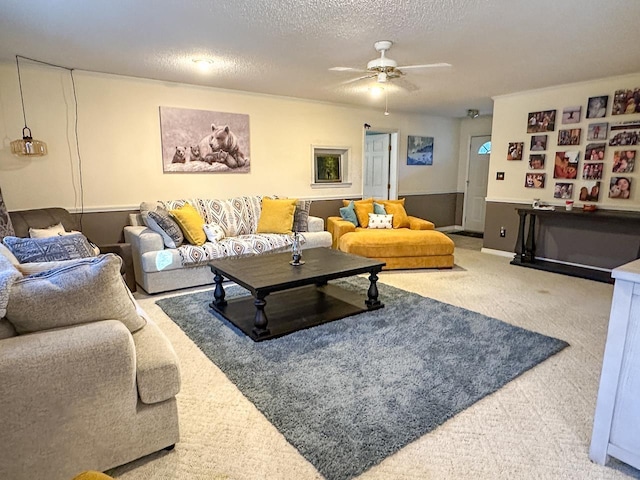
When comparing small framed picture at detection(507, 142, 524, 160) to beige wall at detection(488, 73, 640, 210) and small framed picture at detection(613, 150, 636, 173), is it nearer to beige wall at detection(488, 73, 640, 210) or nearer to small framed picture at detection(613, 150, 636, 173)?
beige wall at detection(488, 73, 640, 210)

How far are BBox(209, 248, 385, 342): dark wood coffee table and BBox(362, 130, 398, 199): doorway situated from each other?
11.4ft

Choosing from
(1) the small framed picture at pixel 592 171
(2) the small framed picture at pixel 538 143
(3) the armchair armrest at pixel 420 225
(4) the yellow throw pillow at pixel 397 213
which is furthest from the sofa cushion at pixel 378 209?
(1) the small framed picture at pixel 592 171

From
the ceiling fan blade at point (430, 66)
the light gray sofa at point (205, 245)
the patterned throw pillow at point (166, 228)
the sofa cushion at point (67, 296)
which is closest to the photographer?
the sofa cushion at point (67, 296)

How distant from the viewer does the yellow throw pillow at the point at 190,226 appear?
13.3ft

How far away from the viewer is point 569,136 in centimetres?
475

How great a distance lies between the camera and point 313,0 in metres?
2.34

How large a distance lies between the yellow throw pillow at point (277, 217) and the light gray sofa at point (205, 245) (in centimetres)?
14

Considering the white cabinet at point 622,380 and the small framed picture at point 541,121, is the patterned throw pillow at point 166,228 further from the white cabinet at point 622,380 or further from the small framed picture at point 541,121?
the small framed picture at point 541,121

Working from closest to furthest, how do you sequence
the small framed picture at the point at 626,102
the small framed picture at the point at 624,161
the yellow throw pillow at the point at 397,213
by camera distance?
the small framed picture at the point at 626,102 → the small framed picture at the point at 624,161 → the yellow throw pillow at the point at 397,213

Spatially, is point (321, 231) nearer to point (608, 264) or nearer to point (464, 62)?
point (464, 62)

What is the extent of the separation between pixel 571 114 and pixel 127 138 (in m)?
5.29

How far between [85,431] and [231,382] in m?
0.89

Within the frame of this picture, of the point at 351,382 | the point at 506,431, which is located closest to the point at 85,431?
the point at 351,382

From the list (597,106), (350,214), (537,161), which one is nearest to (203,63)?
(350,214)
